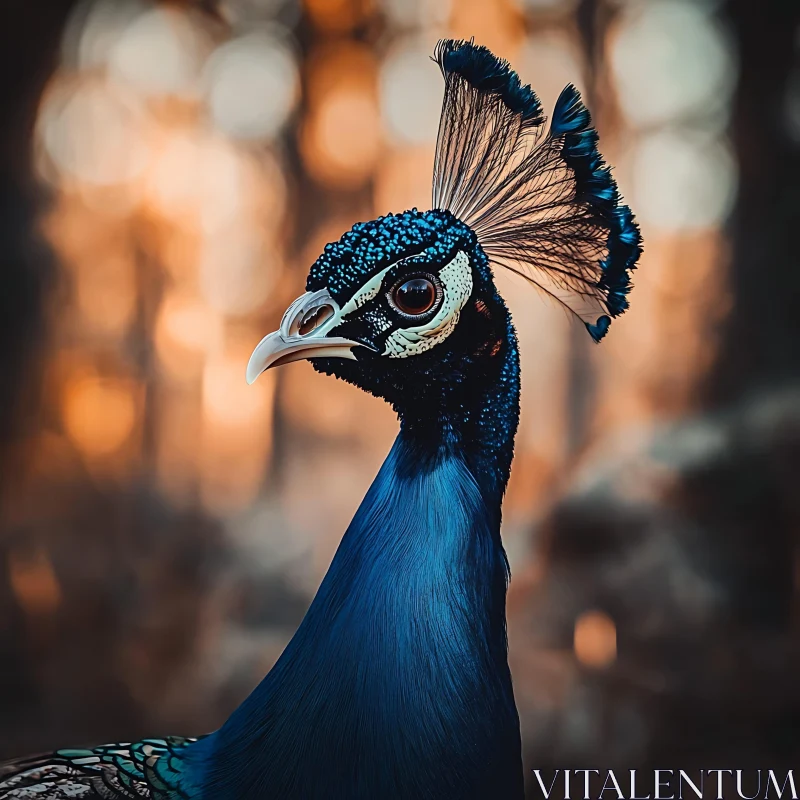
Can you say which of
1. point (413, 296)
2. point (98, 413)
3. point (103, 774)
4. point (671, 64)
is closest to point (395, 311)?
point (413, 296)

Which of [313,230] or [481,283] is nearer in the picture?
[481,283]

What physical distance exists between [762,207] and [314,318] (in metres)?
1.64

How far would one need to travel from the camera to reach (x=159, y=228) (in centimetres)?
237

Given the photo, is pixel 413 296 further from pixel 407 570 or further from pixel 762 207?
pixel 762 207

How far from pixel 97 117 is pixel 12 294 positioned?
1.79ft

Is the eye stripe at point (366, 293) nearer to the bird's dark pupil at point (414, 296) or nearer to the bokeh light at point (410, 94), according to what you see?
the bird's dark pupil at point (414, 296)

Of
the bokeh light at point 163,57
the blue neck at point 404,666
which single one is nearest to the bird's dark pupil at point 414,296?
the blue neck at point 404,666

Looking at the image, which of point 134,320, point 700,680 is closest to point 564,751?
point 700,680

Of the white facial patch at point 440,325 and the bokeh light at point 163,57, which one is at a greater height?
the bokeh light at point 163,57

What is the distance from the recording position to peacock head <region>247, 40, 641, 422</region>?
1107 mm

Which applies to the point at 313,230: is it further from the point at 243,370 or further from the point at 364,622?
the point at 364,622

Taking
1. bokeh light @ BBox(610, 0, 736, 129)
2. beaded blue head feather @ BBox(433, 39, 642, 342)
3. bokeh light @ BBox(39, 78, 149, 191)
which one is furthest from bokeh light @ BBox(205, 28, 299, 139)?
beaded blue head feather @ BBox(433, 39, 642, 342)

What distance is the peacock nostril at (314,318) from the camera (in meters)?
1.12

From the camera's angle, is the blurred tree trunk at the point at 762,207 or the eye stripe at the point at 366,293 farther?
the blurred tree trunk at the point at 762,207
